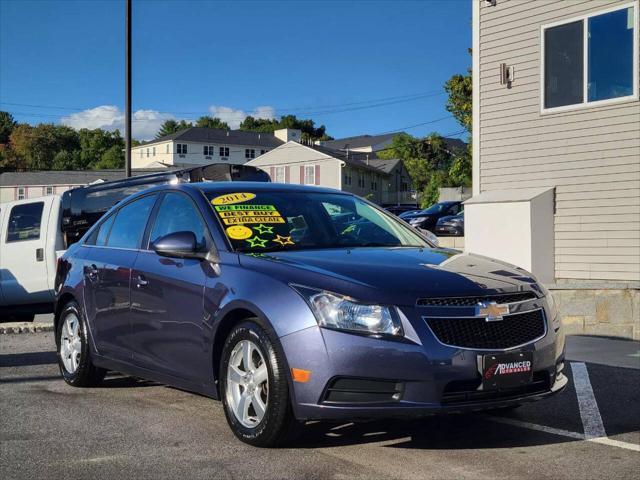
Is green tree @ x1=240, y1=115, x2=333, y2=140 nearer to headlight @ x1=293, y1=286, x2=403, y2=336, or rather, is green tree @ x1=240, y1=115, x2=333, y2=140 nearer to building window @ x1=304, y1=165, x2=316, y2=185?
building window @ x1=304, y1=165, x2=316, y2=185

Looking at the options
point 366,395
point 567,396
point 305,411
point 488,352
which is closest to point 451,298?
point 488,352

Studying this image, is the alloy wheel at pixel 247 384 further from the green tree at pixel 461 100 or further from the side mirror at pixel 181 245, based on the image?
the green tree at pixel 461 100

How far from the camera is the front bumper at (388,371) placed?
13.3 feet

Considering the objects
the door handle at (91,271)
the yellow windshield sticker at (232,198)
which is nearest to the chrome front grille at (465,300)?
the yellow windshield sticker at (232,198)

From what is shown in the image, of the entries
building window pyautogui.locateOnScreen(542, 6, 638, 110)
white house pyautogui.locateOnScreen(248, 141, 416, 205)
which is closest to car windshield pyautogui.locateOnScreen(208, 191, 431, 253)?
building window pyautogui.locateOnScreen(542, 6, 638, 110)

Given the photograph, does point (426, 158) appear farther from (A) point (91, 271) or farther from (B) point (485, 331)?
(B) point (485, 331)

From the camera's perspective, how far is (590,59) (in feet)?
40.5

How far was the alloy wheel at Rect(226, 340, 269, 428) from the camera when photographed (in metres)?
4.46

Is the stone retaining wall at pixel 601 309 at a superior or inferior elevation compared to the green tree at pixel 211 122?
inferior

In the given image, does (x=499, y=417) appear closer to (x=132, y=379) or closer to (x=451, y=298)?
(x=451, y=298)

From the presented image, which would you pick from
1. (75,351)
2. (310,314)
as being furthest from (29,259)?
(310,314)

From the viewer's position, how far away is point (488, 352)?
4.16 metres

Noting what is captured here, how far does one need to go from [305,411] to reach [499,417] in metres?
1.88

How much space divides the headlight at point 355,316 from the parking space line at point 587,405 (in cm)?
177
